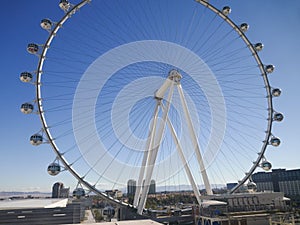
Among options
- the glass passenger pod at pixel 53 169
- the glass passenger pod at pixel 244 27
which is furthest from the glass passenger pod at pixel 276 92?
the glass passenger pod at pixel 53 169

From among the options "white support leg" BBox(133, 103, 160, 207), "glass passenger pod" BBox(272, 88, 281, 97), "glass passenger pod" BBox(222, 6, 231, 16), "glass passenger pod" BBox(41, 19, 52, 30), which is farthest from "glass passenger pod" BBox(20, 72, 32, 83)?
"glass passenger pod" BBox(272, 88, 281, 97)

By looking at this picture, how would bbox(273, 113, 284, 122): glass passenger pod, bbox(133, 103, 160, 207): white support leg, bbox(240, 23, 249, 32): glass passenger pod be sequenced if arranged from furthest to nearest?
bbox(273, 113, 284, 122): glass passenger pod, bbox(240, 23, 249, 32): glass passenger pod, bbox(133, 103, 160, 207): white support leg

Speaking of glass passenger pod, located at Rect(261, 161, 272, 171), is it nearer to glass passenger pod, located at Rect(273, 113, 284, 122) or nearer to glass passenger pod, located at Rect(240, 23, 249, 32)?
glass passenger pod, located at Rect(273, 113, 284, 122)

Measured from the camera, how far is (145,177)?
49.0 feet

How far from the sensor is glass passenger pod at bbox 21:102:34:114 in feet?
37.8

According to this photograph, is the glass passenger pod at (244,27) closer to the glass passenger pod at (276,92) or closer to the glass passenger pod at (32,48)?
the glass passenger pod at (276,92)

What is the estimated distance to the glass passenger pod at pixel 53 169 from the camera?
1104 centimetres

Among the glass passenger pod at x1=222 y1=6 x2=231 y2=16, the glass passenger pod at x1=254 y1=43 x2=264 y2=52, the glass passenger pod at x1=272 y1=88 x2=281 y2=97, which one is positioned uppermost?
the glass passenger pod at x1=222 y1=6 x2=231 y2=16

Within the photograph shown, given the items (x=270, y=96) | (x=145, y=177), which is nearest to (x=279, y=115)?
(x=270, y=96)

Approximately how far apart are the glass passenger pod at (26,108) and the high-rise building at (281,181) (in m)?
51.2

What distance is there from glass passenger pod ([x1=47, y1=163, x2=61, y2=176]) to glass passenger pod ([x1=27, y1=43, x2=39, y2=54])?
561cm

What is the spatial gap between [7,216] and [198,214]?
53.6 feet

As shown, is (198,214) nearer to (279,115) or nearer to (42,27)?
(279,115)

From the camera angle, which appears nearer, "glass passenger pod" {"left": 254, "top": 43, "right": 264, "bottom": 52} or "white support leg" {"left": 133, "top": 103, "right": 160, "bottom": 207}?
"white support leg" {"left": 133, "top": 103, "right": 160, "bottom": 207}
